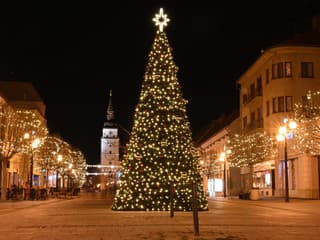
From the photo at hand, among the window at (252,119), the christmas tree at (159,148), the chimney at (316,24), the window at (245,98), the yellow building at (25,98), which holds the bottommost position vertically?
the christmas tree at (159,148)

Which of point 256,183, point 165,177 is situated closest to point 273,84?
point 256,183

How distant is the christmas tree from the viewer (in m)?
26.6

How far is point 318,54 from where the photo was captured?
48.9m

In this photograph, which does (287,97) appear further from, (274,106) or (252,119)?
(252,119)

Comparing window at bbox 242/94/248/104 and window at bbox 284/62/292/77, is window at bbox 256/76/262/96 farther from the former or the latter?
window at bbox 284/62/292/77

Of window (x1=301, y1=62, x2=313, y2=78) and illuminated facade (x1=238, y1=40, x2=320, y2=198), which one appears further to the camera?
window (x1=301, y1=62, x2=313, y2=78)

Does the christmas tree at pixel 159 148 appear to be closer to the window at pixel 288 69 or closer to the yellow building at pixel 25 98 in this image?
the window at pixel 288 69

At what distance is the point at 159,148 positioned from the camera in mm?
27172

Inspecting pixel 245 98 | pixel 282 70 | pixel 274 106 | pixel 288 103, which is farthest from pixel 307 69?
pixel 245 98

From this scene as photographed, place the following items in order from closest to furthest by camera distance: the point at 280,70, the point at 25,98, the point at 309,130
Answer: the point at 309,130 < the point at 280,70 < the point at 25,98

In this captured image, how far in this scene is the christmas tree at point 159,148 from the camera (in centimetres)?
2658

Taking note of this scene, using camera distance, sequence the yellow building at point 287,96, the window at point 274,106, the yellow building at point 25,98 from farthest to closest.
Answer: the yellow building at point 25,98 → the window at point 274,106 → the yellow building at point 287,96

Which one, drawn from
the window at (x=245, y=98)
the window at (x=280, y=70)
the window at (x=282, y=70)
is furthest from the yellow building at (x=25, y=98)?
the window at (x=280, y=70)

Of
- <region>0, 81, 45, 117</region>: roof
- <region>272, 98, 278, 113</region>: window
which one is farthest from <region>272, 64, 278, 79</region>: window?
<region>0, 81, 45, 117</region>: roof
